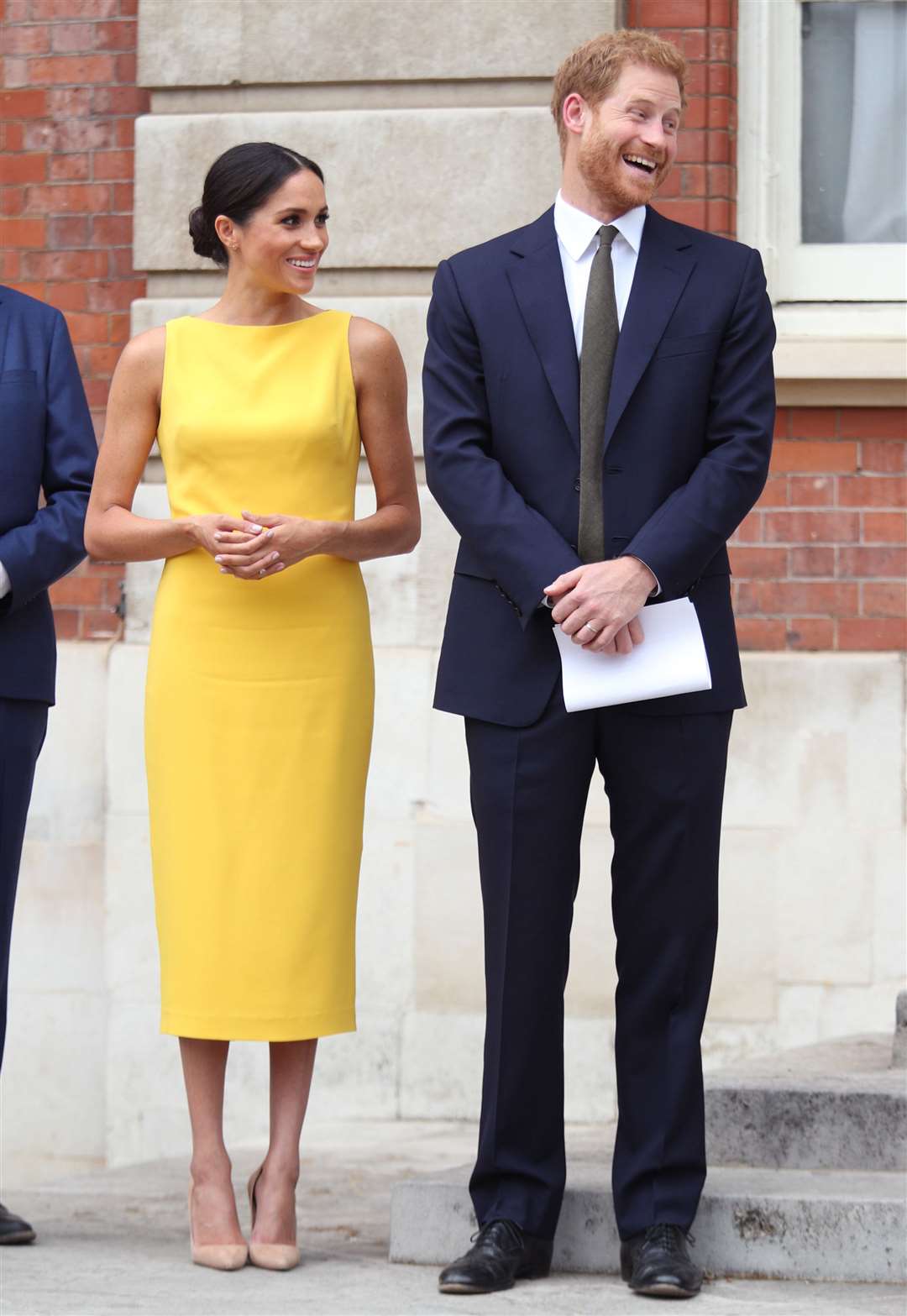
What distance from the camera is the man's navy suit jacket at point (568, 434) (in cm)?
328

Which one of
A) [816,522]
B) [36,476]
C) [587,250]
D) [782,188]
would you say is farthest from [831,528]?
[36,476]

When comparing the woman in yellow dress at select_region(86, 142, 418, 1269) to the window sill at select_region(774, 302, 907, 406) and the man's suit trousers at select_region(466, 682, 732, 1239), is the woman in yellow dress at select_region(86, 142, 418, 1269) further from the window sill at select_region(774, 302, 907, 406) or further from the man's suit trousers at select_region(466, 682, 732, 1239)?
the window sill at select_region(774, 302, 907, 406)

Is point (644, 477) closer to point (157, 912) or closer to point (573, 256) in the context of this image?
point (573, 256)

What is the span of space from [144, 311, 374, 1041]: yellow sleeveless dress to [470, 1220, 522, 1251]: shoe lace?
19.0 inches

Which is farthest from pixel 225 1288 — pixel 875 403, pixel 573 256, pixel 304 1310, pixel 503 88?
pixel 503 88

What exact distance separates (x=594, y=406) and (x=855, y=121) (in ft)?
8.97

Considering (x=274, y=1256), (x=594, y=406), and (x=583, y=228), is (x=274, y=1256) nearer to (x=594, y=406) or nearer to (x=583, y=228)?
(x=594, y=406)

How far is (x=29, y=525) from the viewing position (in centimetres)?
377

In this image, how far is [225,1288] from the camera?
→ 3.33 meters

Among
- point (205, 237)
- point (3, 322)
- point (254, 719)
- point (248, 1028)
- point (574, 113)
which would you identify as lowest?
point (248, 1028)

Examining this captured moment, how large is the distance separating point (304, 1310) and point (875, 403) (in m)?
3.12

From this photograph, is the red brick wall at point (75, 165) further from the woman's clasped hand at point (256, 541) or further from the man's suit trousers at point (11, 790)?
the woman's clasped hand at point (256, 541)

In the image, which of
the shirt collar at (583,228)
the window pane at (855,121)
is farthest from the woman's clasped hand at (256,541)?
the window pane at (855,121)

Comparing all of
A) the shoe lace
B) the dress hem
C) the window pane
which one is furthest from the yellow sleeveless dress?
the window pane
